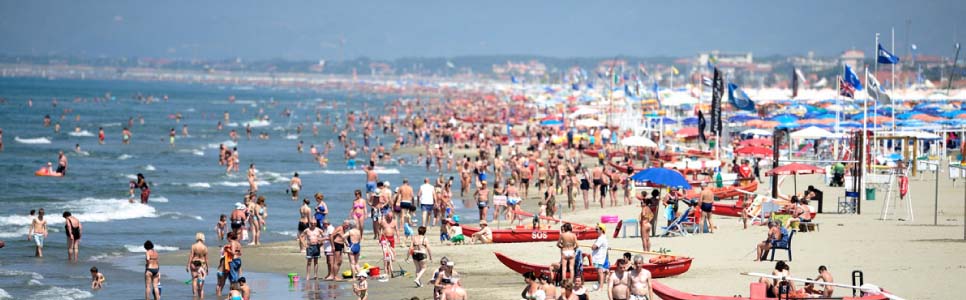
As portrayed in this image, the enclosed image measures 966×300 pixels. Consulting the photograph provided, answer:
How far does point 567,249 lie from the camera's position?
15219 mm

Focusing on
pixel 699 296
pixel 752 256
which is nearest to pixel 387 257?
pixel 752 256

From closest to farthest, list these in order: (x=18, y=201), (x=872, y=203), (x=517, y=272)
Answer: (x=517, y=272)
(x=872, y=203)
(x=18, y=201)

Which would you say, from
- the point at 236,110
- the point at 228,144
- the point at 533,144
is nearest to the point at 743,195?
the point at 533,144

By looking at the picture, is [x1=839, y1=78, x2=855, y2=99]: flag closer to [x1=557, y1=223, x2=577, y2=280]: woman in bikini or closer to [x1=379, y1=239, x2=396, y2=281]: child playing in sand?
[x1=379, y1=239, x2=396, y2=281]: child playing in sand

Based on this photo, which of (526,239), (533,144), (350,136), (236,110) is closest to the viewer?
(526,239)

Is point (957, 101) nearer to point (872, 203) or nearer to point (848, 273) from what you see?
point (872, 203)

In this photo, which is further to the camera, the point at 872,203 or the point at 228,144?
the point at 228,144

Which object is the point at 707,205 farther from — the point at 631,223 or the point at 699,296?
the point at 699,296

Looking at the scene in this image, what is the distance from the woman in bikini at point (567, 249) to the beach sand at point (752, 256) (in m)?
0.49

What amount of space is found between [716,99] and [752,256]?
40.3 ft

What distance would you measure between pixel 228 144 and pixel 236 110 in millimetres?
48668

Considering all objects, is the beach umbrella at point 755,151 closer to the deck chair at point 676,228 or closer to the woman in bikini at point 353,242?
the deck chair at point 676,228

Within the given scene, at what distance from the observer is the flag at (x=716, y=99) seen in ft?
95.8

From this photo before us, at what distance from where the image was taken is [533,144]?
48.3 m
